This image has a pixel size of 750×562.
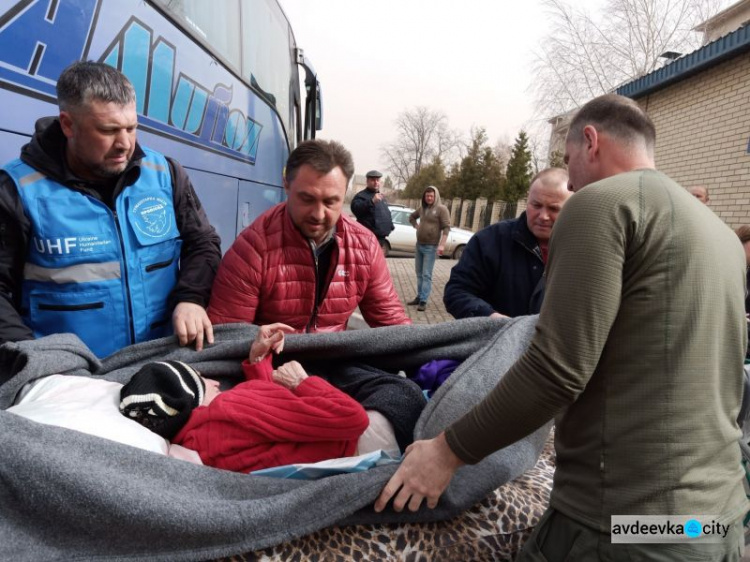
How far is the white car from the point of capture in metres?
14.7

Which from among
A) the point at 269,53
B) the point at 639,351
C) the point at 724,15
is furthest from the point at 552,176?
the point at 724,15

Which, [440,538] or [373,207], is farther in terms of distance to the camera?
[373,207]

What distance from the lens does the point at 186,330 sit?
6.87ft

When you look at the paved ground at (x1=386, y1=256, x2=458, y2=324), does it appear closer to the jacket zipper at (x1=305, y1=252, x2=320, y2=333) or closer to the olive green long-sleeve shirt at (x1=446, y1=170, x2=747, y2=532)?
the jacket zipper at (x1=305, y1=252, x2=320, y2=333)

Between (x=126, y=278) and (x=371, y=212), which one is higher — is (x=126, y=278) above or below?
below

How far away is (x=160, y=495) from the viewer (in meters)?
1.22

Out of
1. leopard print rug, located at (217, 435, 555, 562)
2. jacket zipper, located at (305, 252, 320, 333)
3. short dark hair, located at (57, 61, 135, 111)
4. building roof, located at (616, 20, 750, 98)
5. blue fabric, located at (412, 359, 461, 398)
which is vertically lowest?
A: leopard print rug, located at (217, 435, 555, 562)

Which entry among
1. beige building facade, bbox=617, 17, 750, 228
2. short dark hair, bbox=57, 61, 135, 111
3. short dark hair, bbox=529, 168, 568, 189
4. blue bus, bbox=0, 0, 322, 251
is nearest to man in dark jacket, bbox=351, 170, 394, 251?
blue bus, bbox=0, 0, 322, 251

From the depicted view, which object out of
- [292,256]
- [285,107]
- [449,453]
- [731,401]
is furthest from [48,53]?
[285,107]

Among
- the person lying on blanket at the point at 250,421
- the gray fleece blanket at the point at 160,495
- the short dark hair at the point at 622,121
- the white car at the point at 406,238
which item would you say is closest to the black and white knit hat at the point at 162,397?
the person lying on blanket at the point at 250,421

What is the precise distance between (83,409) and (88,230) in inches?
36.0

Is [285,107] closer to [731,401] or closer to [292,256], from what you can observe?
[292,256]

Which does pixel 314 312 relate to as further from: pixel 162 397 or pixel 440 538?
pixel 440 538

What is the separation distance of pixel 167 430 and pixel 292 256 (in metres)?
1.03
